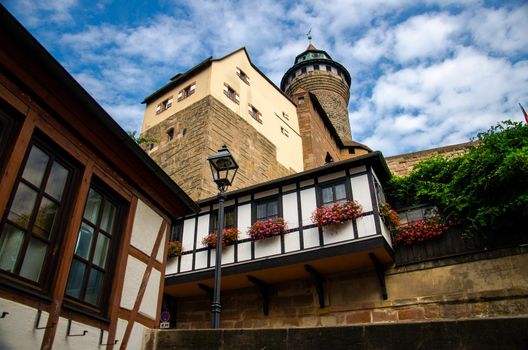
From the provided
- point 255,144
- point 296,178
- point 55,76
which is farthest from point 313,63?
point 55,76

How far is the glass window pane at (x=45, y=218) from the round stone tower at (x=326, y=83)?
1236 inches

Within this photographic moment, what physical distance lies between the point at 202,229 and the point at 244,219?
4.31 ft

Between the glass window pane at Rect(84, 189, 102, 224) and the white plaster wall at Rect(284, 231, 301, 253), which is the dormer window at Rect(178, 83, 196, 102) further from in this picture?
the glass window pane at Rect(84, 189, 102, 224)

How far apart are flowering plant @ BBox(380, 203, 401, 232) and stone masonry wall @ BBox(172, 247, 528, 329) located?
1.03 m

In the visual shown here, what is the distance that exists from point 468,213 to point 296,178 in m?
4.16

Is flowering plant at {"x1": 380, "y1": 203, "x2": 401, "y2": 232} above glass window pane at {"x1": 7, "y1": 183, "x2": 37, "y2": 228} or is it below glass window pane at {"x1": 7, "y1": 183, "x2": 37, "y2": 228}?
above

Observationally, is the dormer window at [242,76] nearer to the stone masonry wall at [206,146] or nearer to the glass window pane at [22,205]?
the stone masonry wall at [206,146]

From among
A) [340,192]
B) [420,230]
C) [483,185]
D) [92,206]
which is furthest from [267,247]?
→ [92,206]

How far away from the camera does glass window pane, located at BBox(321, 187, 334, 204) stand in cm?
1155

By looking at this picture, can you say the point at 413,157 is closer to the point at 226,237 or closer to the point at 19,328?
the point at 226,237

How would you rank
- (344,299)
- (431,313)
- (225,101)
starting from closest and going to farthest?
(431,313) < (344,299) < (225,101)

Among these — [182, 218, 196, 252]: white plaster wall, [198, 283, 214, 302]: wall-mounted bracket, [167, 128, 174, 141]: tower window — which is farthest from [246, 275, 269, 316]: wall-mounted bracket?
[167, 128, 174, 141]: tower window

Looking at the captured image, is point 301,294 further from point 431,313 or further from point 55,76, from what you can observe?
point 55,76

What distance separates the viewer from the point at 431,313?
10.2m
